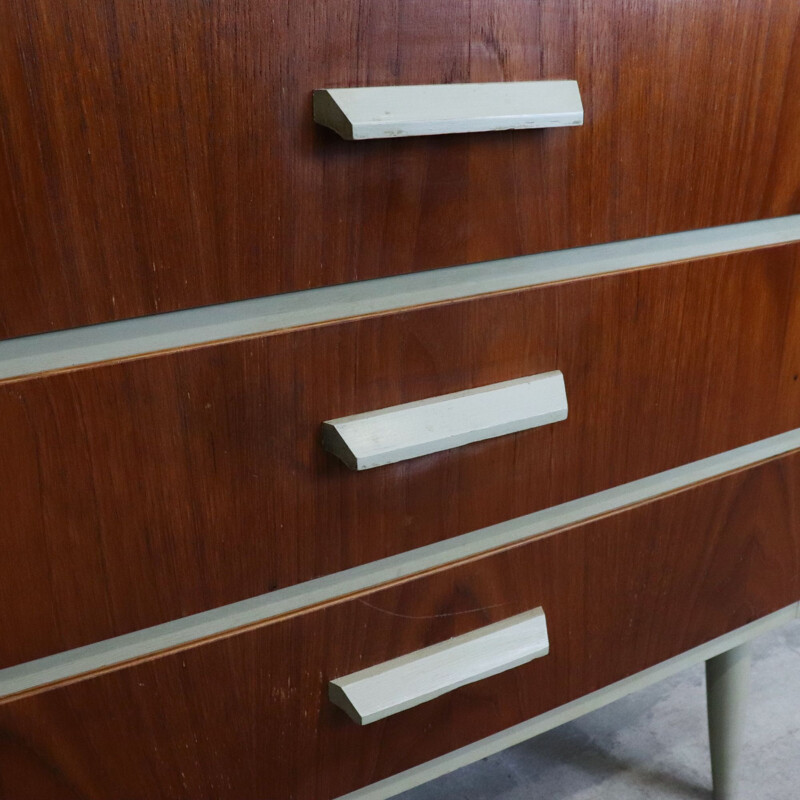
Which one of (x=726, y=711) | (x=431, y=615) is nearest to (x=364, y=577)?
(x=431, y=615)

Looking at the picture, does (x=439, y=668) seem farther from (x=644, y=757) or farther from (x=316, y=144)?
(x=644, y=757)

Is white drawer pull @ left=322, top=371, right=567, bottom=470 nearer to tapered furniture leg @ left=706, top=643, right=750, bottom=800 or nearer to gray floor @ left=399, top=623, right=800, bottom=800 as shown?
tapered furniture leg @ left=706, top=643, right=750, bottom=800

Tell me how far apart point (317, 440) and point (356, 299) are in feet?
0.25

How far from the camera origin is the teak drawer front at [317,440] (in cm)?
42

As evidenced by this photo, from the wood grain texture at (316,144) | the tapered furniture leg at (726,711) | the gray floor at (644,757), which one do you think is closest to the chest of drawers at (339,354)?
the wood grain texture at (316,144)

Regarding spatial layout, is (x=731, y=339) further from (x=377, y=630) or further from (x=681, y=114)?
(x=377, y=630)

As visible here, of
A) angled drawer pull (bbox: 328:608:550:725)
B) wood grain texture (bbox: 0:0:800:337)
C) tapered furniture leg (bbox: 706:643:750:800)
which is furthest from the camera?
tapered furniture leg (bbox: 706:643:750:800)

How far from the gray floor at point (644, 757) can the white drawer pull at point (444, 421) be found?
501mm

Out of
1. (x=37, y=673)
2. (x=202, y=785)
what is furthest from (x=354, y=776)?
(x=37, y=673)

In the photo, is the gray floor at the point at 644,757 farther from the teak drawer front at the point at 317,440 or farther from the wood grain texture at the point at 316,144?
the wood grain texture at the point at 316,144

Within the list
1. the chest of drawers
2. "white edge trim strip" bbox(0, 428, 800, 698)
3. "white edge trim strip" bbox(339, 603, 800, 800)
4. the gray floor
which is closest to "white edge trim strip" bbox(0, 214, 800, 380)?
the chest of drawers

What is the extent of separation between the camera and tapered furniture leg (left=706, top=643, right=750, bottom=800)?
0.78 m

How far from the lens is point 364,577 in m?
0.52

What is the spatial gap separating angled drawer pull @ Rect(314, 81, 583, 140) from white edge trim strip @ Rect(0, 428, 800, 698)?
238mm
